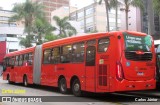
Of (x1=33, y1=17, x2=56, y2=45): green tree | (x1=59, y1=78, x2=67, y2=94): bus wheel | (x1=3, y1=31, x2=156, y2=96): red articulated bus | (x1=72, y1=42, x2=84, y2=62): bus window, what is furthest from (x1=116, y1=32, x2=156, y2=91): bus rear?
(x1=33, y1=17, x2=56, y2=45): green tree

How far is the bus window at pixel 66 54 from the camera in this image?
55.6 feet

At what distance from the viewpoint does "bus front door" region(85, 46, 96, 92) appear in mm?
14595

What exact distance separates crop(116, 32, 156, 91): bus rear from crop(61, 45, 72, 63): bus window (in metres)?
3.98

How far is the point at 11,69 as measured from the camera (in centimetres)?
2788

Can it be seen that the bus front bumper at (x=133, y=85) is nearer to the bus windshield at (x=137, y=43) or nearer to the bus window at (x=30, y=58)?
the bus windshield at (x=137, y=43)

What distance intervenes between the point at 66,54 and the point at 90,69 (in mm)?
2730

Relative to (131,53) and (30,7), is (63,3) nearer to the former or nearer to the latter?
(30,7)

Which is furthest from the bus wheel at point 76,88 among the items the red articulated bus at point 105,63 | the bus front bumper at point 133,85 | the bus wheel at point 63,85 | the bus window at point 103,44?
the bus front bumper at point 133,85

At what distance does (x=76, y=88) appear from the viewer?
1620cm

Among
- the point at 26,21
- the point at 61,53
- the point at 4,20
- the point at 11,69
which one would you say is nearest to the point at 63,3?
the point at 4,20

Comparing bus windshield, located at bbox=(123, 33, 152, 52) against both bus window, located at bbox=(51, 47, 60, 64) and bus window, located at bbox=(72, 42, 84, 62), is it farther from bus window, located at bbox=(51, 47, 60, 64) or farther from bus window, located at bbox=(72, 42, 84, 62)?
bus window, located at bbox=(51, 47, 60, 64)

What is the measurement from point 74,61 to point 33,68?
6.54 metres

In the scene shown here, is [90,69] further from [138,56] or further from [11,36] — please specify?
[11,36]

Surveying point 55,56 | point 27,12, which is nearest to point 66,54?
point 55,56
